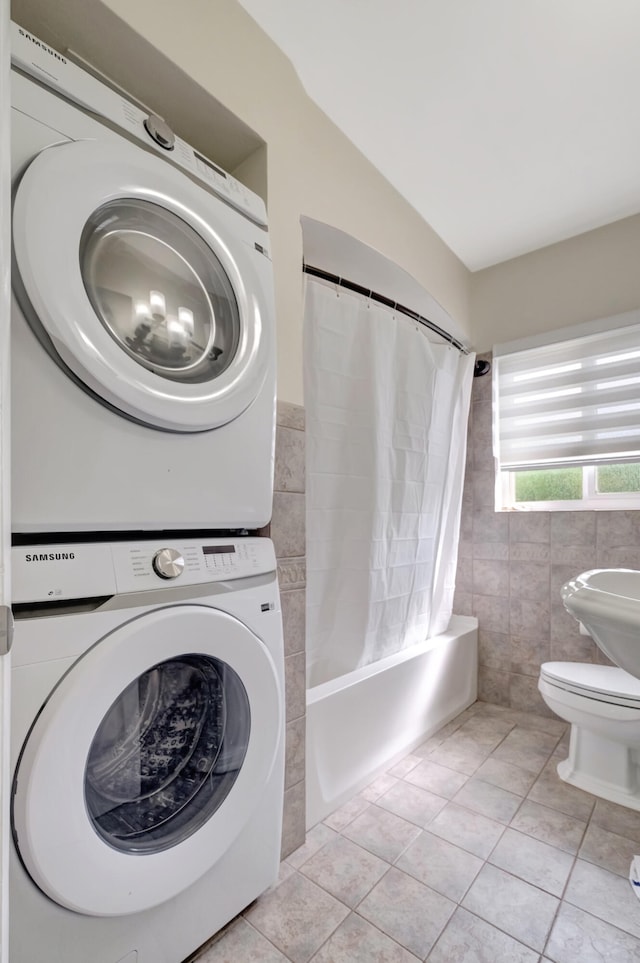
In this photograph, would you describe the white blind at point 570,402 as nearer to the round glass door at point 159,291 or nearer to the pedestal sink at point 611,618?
the pedestal sink at point 611,618

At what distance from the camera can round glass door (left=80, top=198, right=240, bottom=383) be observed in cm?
87

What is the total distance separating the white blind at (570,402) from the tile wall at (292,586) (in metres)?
1.55

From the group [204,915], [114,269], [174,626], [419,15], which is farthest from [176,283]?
[204,915]

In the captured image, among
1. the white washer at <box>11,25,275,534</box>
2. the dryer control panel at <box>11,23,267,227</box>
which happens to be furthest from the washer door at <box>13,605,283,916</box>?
the dryer control panel at <box>11,23,267,227</box>

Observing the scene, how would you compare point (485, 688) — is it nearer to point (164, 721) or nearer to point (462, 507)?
point (462, 507)

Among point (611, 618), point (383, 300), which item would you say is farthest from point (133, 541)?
point (383, 300)

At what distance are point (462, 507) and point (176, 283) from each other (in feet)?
6.80

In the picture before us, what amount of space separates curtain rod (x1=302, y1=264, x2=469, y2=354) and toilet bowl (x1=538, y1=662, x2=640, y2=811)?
1.67 meters

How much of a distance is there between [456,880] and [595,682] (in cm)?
88

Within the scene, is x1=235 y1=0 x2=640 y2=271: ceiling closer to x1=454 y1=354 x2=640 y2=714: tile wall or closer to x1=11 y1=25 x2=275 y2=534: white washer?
x1=11 y1=25 x2=275 y2=534: white washer

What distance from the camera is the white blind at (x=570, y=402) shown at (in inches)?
85.3

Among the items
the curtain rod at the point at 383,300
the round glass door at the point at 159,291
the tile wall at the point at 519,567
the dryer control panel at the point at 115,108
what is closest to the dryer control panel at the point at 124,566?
the round glass door at the point at 159,291

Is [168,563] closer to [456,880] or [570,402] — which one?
[456,880]

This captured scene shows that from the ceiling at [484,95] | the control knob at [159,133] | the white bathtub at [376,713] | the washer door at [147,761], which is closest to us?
the washer door at [147,761]
